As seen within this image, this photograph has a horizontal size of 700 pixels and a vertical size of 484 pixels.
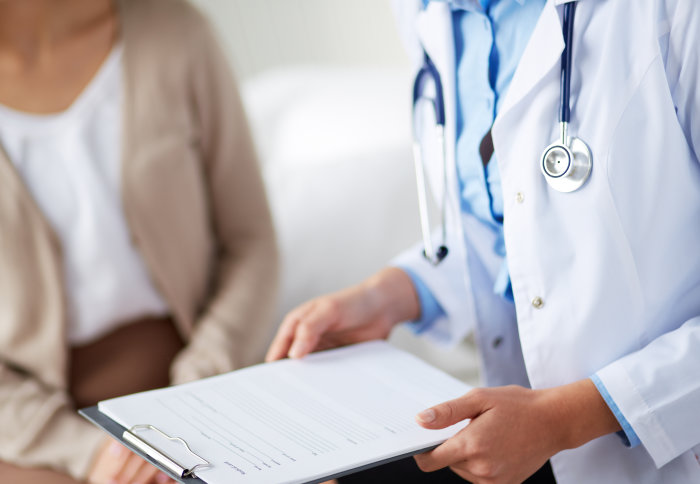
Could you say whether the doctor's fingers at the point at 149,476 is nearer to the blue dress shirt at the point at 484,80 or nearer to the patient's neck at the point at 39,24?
the blue dress shirt at the point at 484,80

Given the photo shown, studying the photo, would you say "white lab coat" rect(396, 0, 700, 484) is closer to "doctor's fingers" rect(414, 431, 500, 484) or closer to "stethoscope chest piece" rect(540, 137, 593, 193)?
"stethoscope chest piece" rect(540, 137, 593, 193)

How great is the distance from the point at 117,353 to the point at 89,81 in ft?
1.40

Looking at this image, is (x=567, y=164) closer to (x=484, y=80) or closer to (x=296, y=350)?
(x=484, y=80)

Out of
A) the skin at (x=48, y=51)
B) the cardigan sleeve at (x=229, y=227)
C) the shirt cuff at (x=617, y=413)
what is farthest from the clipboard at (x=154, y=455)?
the skin at (x=48, y=51)

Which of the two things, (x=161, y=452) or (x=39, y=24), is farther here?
(x=39, y=24)

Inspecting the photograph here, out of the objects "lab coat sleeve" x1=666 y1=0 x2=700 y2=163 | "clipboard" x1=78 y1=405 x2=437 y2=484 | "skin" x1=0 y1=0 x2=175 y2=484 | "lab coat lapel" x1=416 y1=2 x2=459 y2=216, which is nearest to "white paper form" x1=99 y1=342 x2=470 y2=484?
"clipboard" x1=78 y1=405 x2=437 y2=484

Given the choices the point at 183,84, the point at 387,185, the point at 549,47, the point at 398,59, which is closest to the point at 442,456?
the point at 549,47

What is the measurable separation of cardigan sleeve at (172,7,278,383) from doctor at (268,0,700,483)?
1.69 feet

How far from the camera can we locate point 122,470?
0.98 meters

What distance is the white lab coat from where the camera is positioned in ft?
2.39

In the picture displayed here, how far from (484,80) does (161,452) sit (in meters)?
0.56

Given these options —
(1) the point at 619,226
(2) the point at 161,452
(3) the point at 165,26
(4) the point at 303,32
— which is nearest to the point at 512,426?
(1) the point at 619,226

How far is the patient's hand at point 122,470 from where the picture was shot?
97 centimetres

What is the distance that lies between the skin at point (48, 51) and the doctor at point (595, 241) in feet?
2.13
